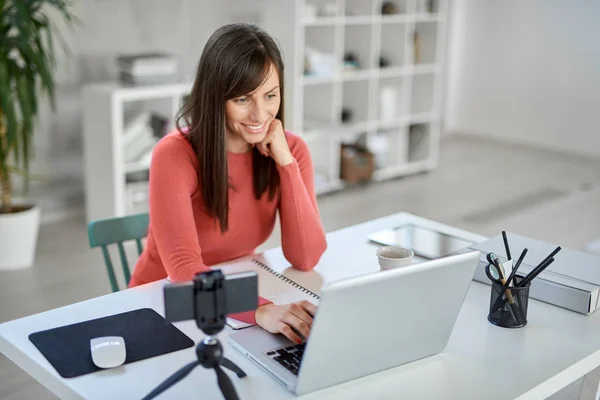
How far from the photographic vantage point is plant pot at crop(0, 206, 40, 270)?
3.68 meters

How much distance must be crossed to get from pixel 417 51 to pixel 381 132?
649 mm

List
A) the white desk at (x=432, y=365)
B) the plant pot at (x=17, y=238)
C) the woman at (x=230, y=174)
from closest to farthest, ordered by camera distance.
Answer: the white desk at (x=432, y=365) → the woman at (x=230, y=174) → the plant pot at (x=17, y=238)

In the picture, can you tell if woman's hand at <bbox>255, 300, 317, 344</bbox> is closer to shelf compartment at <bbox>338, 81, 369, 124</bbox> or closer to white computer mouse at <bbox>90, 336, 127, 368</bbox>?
white computer mouse at <bbox>90, 336, 127, 368</bbox>

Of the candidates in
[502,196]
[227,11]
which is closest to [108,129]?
[227,11]

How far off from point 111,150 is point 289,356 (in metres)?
2.91

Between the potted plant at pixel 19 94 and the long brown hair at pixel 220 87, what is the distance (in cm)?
176

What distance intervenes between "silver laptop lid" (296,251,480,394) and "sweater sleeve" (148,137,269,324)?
561 mm

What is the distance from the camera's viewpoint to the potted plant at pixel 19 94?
342cm

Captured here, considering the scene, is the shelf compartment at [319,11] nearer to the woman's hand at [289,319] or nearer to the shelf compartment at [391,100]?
the shelf compartment at [391,100]

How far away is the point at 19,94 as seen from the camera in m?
3.49

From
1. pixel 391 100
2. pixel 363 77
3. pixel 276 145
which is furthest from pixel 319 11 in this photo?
pixel 276 145

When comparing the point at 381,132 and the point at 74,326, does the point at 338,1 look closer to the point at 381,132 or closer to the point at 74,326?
the point at 381,132

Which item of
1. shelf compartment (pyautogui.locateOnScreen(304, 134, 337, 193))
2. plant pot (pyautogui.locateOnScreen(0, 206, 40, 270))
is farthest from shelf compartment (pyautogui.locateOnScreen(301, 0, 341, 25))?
plant pot (pyautogui.locateOnScreen(0, 206, 40, 270))

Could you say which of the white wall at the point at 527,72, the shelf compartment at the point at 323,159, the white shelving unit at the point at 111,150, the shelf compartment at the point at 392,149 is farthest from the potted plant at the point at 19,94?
the white wall at the point at 527,72
